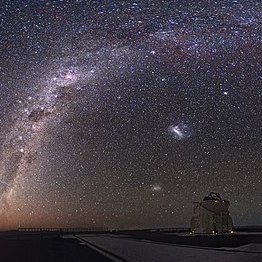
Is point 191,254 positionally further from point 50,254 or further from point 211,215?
point 211,215

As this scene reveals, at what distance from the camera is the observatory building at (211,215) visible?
86250 millimetres

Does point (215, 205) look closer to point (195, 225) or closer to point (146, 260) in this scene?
point (195, 225)

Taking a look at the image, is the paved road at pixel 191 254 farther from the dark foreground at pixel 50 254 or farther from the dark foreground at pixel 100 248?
the dark foreground at pixel 50 254

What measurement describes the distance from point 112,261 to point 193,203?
71760 millimetres

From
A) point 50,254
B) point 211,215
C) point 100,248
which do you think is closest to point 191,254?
point 50,254

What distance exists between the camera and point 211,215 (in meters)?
86.1

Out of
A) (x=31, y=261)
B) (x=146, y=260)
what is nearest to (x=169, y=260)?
(x=146, y=260)

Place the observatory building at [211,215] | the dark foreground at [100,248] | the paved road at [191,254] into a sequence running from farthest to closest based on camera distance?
the observatory building at [211,215]
the dark foreground at [100,248]
the paved road at [191,254]

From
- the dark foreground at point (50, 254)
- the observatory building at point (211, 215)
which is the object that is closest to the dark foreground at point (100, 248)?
the dark foreground at point (50, 254)

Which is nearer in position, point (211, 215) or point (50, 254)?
point (50, 254)

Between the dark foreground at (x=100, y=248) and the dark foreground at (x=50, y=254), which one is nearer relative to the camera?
the dark foreground at (x=50, y=254)

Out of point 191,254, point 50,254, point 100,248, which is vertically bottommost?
point 100,248

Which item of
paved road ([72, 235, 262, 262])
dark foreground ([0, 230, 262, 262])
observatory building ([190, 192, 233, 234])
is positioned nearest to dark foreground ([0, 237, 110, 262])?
dark foreground ([0, 230, 262, 262])

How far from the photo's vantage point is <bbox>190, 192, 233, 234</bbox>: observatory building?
283 ft
